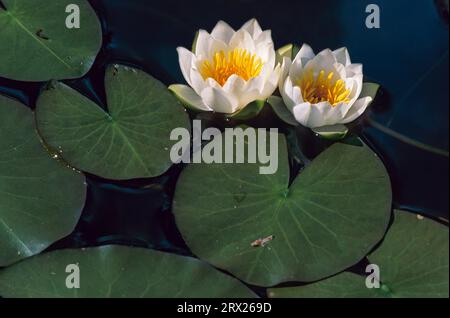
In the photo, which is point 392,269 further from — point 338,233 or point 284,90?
point 284,90

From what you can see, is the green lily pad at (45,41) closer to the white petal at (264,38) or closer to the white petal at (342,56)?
the white petal at (264,38)

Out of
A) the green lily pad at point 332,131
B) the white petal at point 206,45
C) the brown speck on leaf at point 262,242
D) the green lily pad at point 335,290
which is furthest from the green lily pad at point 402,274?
the white petal at point 206,45

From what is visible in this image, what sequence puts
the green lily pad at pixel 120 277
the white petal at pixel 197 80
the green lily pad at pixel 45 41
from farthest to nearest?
1. the green lily pad at pixel 45 41
2. the white petal at pixel 197 80
3. the green lily pad at pixel 120 277

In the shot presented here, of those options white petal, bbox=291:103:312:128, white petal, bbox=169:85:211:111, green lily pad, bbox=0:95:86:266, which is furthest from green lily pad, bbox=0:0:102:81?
white petal, bbox=291:103:312:128

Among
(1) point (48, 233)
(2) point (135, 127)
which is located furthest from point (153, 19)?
(1) point (48, 233)

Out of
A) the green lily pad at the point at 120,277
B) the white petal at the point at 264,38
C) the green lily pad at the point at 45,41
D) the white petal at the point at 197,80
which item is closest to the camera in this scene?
the green lily pad at the point at 120,277
